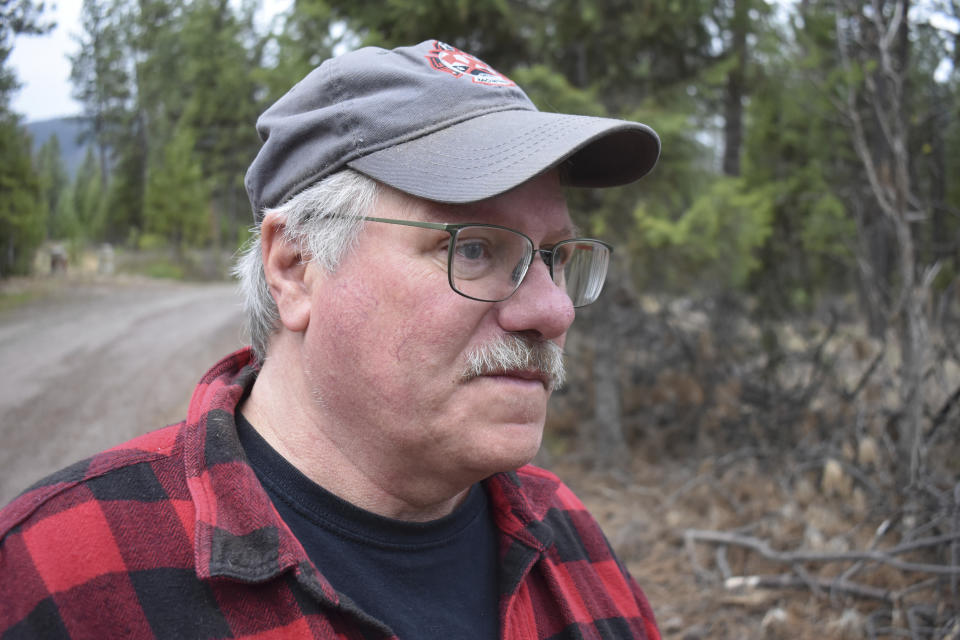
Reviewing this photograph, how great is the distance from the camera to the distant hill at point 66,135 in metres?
2.56

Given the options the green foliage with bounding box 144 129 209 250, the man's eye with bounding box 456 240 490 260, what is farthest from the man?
the green foliage with bounding box 144 129 209 250

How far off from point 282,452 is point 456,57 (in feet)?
2.80

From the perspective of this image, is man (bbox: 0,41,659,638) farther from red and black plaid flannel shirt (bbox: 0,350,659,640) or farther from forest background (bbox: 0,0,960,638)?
forest background (bbox: 0,0,960,638)

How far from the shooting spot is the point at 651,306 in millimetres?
7258

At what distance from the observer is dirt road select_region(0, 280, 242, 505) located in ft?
8.96

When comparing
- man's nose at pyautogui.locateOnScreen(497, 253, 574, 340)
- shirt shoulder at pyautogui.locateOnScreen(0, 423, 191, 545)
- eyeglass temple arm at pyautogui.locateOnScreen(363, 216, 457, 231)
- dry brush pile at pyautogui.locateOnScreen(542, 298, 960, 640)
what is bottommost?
dry brush pile at pyautogui.locateOnScreen(542, 298, 960, 640)

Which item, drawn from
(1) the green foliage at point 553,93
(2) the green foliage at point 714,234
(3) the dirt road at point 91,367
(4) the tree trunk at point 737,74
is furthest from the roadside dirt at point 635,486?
(4) the tree trunk at point 737,74

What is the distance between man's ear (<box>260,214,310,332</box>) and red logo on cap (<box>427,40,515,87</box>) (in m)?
0.43

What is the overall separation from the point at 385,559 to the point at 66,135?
2192mm

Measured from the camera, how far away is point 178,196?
3.48 meters

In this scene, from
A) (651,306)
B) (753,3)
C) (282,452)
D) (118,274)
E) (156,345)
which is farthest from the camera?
(651,306)

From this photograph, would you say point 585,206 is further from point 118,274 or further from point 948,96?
point 118,274

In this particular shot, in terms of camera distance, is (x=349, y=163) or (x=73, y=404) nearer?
(x=349, y=163)

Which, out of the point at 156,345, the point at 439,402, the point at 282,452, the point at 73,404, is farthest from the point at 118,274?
the point at 439,402
